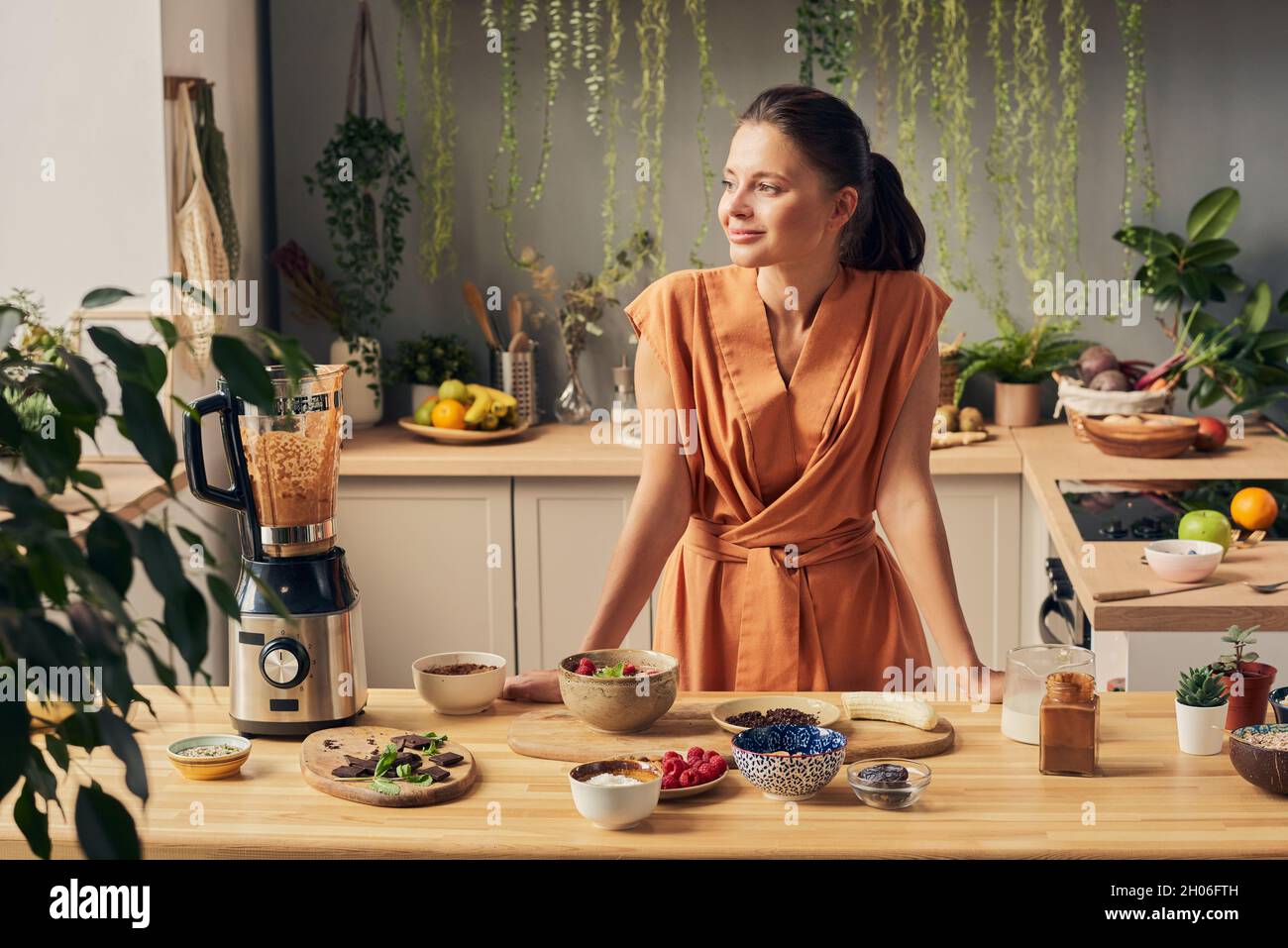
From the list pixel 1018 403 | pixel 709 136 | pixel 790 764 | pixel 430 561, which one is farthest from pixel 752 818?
pixel 709 136

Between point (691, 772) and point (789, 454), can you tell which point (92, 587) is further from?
point (789, 454)

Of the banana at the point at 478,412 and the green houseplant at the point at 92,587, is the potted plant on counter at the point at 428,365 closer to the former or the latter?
the banana at the point at 478,412

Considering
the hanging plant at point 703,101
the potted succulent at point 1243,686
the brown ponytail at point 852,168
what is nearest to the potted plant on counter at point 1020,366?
the hanging plant at point 703,101

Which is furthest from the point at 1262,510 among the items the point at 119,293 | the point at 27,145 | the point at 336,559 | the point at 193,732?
the point at 27,145

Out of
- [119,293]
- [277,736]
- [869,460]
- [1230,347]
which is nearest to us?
[119,293]

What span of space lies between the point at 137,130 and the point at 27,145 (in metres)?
0.24

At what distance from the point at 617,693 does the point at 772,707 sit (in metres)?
0.22

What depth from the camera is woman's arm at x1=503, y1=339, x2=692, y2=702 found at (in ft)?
6.79

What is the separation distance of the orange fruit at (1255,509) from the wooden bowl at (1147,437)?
0.71 metres

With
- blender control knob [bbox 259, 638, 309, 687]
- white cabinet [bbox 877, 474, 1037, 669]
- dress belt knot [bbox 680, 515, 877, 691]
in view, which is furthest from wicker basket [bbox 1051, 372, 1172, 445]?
blender control knob [bbox 259, 638, 309, 687]

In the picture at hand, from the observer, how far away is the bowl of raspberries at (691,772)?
1.50 metres

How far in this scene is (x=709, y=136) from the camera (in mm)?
4082

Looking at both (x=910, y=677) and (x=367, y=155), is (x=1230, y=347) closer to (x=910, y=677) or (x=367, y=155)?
(x=910, y=677)

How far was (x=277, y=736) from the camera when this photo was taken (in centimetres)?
172
